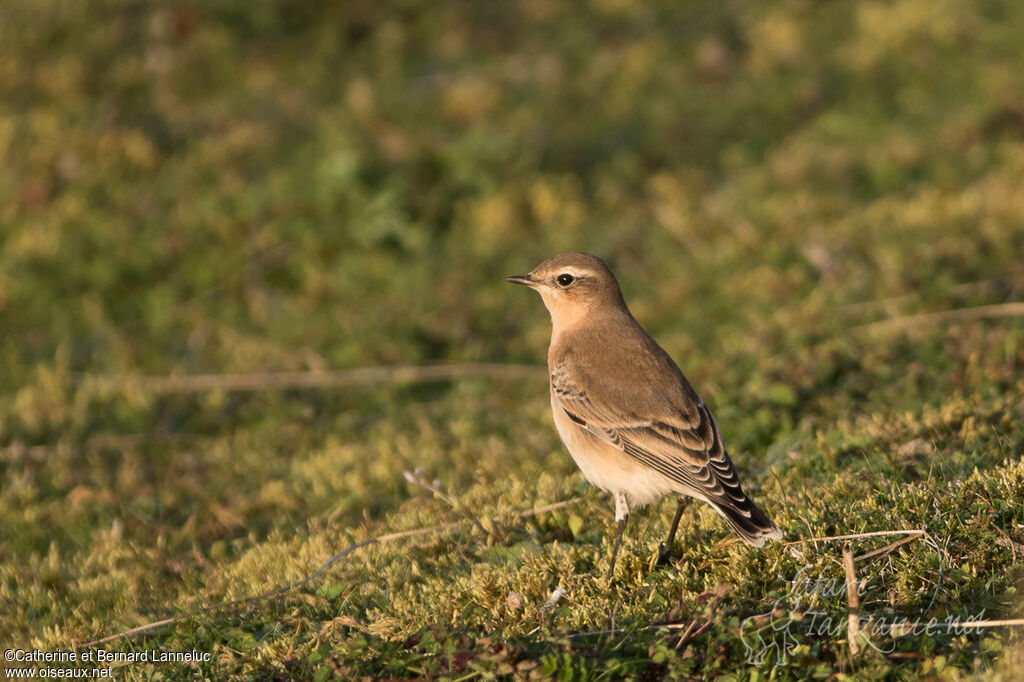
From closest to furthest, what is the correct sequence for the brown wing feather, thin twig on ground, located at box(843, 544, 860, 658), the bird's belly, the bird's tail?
thin twig on ground, located at box(843, 544, 860, 658) < the bird's tail < the brown wing feather < the bird's belly

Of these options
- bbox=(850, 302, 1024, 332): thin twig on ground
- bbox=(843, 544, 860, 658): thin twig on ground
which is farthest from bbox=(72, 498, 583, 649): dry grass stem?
bbox=(850, 302, 1024, 332): thin twig on ground

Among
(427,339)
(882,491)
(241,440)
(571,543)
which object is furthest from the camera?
(427,339)

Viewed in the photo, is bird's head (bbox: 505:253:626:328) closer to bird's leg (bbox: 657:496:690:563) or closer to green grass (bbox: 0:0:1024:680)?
green grass (bbox: 0:0:1024:680)

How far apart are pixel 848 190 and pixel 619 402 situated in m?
7.54

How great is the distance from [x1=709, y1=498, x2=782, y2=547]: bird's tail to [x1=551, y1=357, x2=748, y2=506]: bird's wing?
0.15 feet

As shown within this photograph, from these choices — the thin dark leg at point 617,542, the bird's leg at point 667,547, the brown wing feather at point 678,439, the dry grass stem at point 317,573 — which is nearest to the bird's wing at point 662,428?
the brown wing feather at point 678,439

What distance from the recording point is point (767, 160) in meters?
14.0

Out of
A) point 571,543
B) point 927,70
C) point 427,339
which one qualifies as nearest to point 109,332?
point 427,339

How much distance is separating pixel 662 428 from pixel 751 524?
924 millimetres

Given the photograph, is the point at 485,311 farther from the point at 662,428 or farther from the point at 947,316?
the point at 662,428

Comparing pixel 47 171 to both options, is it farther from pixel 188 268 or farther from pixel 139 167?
pixel 188 268

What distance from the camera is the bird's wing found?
599 centimetres

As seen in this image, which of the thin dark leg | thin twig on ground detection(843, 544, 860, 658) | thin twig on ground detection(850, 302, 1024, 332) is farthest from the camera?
thin twig on ground detection(850, 302, 1024, 332)

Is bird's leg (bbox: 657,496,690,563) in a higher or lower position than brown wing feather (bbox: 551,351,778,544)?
lower
